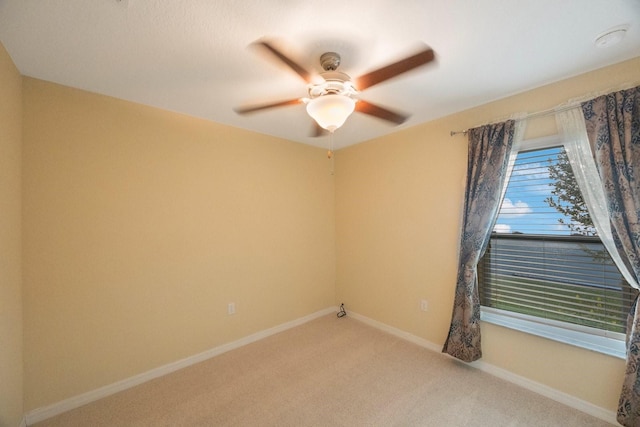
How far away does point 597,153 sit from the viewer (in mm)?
1720

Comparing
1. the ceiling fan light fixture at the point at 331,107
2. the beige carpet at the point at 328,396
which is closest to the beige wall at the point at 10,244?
the beige carpet at the point at 328,396

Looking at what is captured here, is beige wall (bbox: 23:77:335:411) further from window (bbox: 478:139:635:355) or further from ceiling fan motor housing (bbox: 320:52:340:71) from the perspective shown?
window (bbox: 478:139:635:355)

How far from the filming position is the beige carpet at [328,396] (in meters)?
1.78

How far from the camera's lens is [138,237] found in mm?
2213

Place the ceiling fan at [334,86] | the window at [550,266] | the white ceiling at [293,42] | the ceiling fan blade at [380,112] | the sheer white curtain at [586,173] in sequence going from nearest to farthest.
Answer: the white ceiling at [293,42] → the ceiling fan at [334,86] → the sheer white curtain at [586,173] → the window at [550,266] → the ceiling fan blade at [380,112]

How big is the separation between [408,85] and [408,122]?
0.86 meters

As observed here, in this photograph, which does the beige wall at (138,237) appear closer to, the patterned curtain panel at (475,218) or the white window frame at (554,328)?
the patterned curtain panel at (475,218)

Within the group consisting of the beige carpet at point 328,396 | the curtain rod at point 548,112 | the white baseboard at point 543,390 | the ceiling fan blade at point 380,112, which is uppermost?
the ceiling fan blade at point 380,112

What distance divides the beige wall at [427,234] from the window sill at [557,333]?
50mm

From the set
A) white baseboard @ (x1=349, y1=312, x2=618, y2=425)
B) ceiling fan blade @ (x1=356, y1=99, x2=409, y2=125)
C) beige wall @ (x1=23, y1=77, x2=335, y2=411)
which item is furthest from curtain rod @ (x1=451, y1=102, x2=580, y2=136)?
beige wall @ (x1=23, y1=77, x2=335, y2=411)

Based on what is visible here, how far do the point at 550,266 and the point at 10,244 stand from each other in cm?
376

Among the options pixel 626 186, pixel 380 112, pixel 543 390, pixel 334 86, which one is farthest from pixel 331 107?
pixel 543 390

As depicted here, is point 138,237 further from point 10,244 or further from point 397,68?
point 397,68

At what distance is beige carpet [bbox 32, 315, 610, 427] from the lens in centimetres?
178
